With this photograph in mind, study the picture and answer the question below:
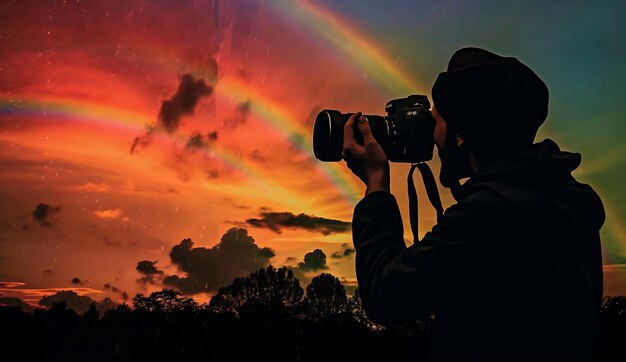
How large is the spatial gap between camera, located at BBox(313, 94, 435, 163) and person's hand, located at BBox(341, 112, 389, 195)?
0.07 metres

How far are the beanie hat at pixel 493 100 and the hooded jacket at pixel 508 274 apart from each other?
18 cm

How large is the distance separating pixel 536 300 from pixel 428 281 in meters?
0.38

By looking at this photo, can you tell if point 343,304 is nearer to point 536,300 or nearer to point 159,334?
point 159,334

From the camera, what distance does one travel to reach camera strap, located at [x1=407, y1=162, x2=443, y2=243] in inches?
109

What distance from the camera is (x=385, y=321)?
7.09 feet

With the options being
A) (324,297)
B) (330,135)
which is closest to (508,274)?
(330,135)

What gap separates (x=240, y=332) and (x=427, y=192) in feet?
223

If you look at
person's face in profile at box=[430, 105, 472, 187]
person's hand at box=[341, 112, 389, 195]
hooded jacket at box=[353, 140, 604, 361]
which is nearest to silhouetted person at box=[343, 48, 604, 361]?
hooded jacket at box=[353, 140, 604, 361]

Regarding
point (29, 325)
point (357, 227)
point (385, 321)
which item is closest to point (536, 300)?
point (385, 321)

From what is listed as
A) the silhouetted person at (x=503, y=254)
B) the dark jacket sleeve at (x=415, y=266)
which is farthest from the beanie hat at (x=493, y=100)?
the dark jacket sleeve at (x=415, y=266)

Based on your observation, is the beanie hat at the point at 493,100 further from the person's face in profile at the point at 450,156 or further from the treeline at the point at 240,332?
the treeline at the point at 240,332

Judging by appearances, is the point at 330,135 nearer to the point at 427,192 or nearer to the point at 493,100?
the point at 427,192

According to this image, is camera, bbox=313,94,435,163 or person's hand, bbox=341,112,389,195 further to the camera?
camera, bbox=313,94,435,163

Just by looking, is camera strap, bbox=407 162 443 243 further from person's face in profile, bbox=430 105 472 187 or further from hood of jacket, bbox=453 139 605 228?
hood of jacket, bbox=453 139 605 228
